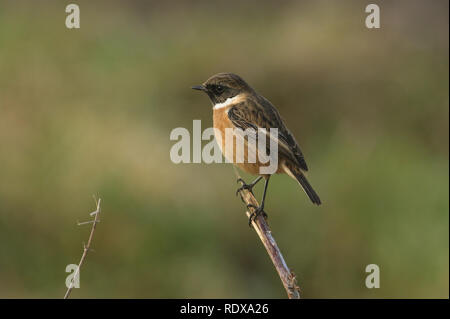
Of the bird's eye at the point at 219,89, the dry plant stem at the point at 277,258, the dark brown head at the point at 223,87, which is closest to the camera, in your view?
the dry plant stem at the point at 277,258

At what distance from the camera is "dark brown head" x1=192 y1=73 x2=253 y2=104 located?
5.51 m

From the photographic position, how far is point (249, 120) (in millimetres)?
5535

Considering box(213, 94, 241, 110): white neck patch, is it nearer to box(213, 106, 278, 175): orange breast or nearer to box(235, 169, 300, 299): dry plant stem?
box(213, 106, 278, 175): orange breast

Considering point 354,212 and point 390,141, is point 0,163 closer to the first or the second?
A: point 354,212

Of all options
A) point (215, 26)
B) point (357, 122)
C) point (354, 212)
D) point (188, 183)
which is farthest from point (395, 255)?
point (215, 26)

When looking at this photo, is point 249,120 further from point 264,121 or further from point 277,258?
point 277,258

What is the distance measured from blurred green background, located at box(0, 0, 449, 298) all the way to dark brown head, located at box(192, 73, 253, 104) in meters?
2.73

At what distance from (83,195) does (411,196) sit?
15.9 ft

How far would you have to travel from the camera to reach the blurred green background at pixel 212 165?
7777mm

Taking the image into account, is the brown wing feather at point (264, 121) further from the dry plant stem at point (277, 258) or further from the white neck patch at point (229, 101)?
the dry plant stem at point (277, 258)

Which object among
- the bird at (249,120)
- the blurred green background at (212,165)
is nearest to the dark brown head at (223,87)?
the bird at (249,120)

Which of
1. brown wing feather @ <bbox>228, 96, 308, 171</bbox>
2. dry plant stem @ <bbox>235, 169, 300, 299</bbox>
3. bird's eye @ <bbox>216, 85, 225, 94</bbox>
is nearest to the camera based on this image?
A: dry plant stem @ <bbox>235, 169, 300, 299</bbox>

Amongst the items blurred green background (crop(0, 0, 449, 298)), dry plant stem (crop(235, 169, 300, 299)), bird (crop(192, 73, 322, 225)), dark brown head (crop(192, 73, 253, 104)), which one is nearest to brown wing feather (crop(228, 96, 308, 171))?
bird (crop(192, 73, 322, 225))

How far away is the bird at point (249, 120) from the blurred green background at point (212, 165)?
2.62 meters
